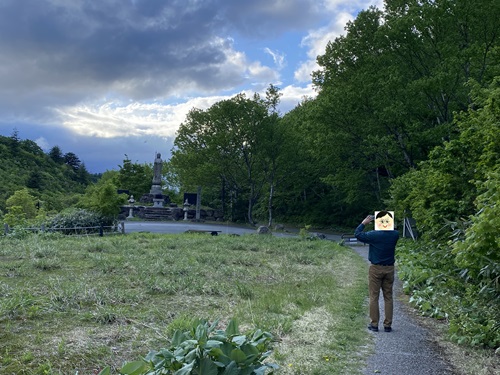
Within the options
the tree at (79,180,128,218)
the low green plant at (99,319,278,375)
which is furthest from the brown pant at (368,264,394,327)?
the tree at (79,180,128,218)

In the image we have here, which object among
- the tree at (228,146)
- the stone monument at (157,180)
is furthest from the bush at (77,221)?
the stone monument at (157,180)

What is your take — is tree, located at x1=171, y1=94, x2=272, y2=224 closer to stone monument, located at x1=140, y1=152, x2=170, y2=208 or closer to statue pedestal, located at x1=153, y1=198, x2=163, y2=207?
statue pedestal, located at x1=153, y1=198, x2=163, y2=207

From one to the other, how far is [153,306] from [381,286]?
343cm

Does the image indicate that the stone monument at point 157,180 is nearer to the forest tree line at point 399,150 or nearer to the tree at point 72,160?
the forest tree line at point 399,150

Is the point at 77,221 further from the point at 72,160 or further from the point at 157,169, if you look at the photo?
the point at 72,160

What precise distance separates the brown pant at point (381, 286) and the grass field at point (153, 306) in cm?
31

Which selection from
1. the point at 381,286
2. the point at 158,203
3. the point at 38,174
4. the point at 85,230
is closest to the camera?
the point at 381,286

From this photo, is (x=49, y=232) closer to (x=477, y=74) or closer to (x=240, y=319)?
(x=240, y=319)

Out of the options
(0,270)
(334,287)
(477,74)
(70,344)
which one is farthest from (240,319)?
(477,74)

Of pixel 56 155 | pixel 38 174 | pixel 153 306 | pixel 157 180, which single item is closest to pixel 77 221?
pixel 153 306

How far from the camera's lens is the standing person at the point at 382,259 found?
5773 millimetres

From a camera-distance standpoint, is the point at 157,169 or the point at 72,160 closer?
the point at 157,169

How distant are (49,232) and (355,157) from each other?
16187mm

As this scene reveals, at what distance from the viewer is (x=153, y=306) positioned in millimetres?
6445
